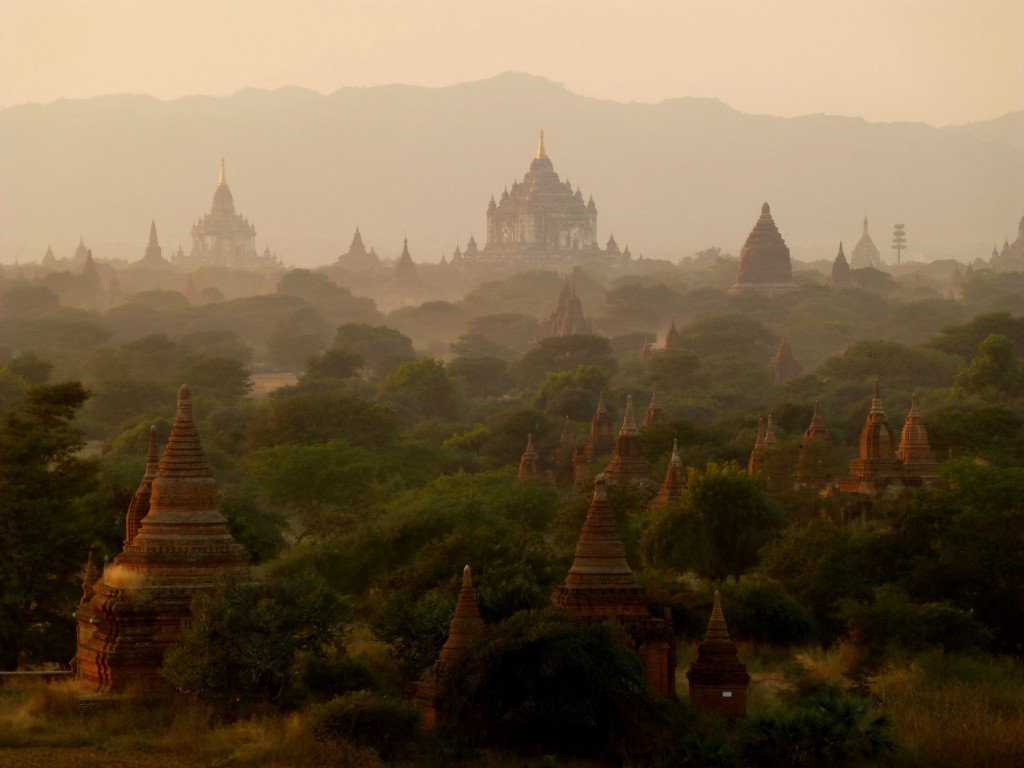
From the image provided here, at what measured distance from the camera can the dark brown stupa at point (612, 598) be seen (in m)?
28.5

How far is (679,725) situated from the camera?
2691 cm

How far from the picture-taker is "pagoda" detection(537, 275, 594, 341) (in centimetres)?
13112

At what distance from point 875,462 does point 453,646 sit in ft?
73.1

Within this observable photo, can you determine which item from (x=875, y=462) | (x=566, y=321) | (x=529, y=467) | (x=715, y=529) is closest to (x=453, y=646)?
(x=715, y=529)

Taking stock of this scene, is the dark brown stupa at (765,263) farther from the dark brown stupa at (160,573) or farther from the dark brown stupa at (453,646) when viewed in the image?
the dark brown stupa at (453,646)

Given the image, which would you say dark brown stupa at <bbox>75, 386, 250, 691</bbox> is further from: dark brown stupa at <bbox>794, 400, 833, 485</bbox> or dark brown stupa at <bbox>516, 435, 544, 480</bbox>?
dark brown stupa at <bbox>516, 435, 544, 480</bbox>

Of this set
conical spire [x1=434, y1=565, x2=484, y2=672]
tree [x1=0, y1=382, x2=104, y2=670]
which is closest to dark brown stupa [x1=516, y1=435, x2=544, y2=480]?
tree [x1=0, y1=382, x2=104, y2=670]

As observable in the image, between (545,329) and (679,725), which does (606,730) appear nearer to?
(679,725)

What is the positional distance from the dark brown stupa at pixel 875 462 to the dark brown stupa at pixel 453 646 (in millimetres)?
21071

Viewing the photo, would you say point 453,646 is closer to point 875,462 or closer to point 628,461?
point 875,462

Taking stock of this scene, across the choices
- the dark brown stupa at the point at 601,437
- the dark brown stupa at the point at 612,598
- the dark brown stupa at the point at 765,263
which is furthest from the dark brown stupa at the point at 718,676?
the dark brown stupa at the point at 765,263

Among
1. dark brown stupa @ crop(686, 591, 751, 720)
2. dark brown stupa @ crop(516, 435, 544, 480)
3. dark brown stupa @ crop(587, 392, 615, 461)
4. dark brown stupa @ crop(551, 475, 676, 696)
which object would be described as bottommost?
dark brown stupa @ crop(516, 435, 544, 480)

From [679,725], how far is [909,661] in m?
5.91

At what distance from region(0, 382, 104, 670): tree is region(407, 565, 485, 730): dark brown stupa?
615 centimetres
